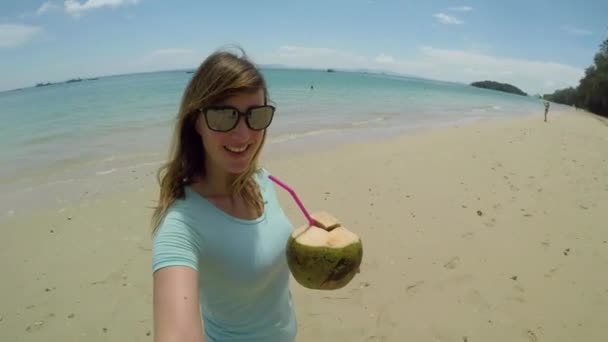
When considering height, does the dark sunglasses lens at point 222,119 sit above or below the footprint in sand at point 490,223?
above

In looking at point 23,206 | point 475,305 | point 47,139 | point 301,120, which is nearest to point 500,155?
point 475,305

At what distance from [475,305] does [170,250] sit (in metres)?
2.95

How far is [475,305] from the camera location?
10.7 ft

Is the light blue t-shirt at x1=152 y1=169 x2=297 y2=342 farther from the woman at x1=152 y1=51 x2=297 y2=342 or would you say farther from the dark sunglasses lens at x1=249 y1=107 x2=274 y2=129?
the dark sunglasses lens at x1=249 y1=107 x2=274 y2=129

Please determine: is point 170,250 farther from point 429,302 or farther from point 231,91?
point 429,302

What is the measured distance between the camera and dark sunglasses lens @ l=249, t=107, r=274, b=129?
139 cm

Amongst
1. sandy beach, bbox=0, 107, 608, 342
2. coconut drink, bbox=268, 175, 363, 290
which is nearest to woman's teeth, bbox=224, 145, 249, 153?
coconut drink, bbox=268, 175, 363, 290

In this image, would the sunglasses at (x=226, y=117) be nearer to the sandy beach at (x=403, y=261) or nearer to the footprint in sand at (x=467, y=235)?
the sandy beach at (x=403, y=261)

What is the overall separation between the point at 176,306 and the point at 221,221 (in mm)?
318

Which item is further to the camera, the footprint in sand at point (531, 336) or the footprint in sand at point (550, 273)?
the footprint in sand at point (550, 273)

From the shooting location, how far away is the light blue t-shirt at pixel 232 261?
1209mm

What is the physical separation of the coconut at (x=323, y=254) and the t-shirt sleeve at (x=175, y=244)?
33 centimetres

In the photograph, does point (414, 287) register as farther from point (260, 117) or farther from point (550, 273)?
point (260, 117)

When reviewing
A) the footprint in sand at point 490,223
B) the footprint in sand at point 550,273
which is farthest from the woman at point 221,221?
the footprint in sand at point 490,223
